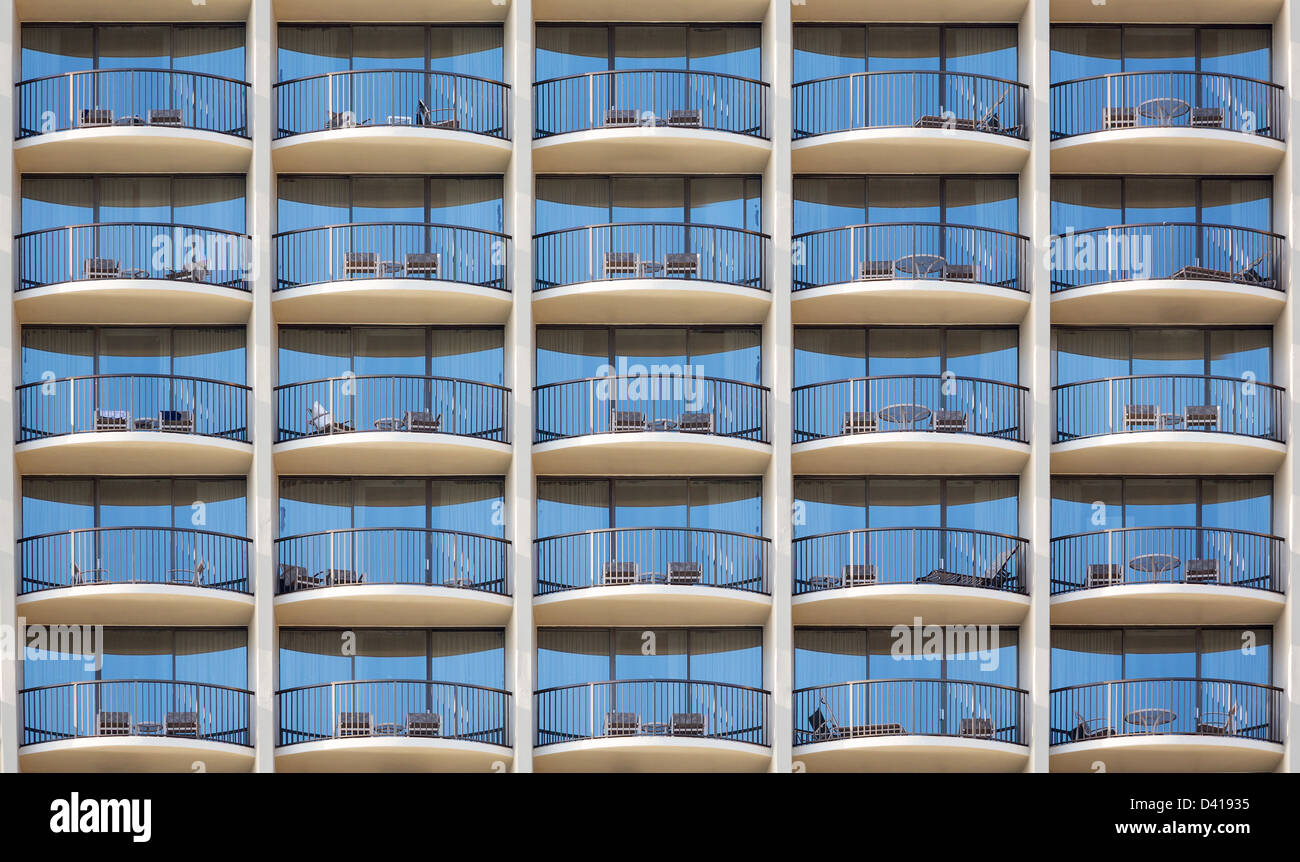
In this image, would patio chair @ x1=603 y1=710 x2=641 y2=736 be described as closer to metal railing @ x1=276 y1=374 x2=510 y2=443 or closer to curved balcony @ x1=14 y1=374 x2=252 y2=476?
metal railing @ x1=276 y1=374 x2=510 y2=443

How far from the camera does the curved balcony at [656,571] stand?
45.7 meters

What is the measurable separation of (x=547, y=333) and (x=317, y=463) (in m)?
5.62

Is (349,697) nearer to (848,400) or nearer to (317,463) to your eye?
(317,463)

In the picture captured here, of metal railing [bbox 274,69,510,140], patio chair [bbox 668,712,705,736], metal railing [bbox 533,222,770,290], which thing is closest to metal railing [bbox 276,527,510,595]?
patio chair [bbox 668,712,705,736]

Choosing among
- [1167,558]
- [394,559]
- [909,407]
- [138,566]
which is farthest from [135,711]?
[1167,558]

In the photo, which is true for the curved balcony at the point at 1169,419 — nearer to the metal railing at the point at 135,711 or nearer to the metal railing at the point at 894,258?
the metal railing at the point at 894,258

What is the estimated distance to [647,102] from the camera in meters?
Result: 48.3

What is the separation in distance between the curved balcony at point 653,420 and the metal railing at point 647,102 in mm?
5472

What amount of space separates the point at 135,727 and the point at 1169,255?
23.2 metres

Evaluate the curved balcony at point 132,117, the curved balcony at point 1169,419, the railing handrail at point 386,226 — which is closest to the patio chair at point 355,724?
the railing handrail at point 386,226

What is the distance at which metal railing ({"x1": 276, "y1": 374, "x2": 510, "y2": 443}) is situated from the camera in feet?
153
